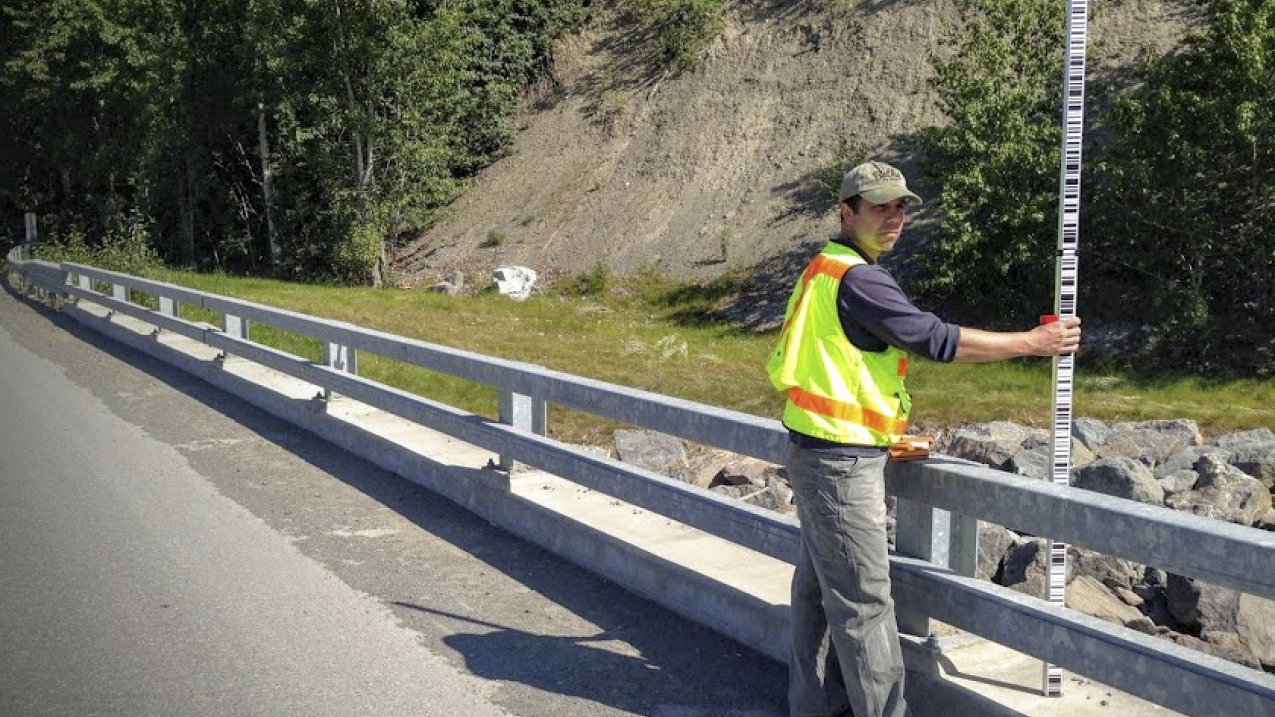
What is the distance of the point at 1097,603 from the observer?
7516mm

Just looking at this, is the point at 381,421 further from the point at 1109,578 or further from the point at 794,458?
the point at 794,458

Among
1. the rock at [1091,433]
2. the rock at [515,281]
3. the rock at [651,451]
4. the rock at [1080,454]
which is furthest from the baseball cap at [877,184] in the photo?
the rock at [515,281]

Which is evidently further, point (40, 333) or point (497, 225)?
point (497, 225)

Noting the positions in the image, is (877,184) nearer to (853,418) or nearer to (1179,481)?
(853,418)

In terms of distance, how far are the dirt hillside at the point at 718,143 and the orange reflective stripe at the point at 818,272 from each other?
2277 cm

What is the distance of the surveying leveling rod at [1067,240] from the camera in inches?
178

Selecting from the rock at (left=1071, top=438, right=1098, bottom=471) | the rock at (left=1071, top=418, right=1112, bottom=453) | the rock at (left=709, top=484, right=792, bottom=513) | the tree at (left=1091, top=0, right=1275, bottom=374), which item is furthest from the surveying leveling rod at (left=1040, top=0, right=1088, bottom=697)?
the tree at (left=1091, top=0, right=1275, bottom=374)

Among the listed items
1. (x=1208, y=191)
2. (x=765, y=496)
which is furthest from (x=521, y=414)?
(x=1208, y=191)

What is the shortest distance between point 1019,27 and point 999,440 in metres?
11.4

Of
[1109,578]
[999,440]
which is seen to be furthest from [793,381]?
[999,440]

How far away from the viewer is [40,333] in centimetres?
1988

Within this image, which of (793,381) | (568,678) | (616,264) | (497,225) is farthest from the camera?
(497,225)

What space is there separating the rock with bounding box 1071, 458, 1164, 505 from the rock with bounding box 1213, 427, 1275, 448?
314cm

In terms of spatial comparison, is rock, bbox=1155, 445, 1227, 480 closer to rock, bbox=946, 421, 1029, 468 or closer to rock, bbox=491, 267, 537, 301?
rock, bbox=946, 421, 1029, 468
